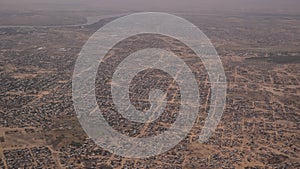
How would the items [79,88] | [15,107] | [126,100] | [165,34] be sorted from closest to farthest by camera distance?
1. [15,107]
2. [126,100]
3. [79,88]
4. [165,34]

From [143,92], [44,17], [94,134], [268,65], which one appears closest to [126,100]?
[143,92]

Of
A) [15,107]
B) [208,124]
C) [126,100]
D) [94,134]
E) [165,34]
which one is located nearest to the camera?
[94,134]

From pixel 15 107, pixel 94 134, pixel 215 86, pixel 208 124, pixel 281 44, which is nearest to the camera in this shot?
pixel 94 134

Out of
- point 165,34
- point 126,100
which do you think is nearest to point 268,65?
point 126,100

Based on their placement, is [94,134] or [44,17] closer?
[94,134]

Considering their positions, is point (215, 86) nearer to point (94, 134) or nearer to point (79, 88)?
point (79, 88)

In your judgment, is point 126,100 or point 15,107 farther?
point 126,100

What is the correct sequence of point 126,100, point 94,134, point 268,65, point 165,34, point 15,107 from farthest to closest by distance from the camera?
point 165,34 → point 268,65 → point 126,100 → point 15,107 → point 94,134

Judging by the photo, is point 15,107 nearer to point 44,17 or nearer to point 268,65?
point 268,65
